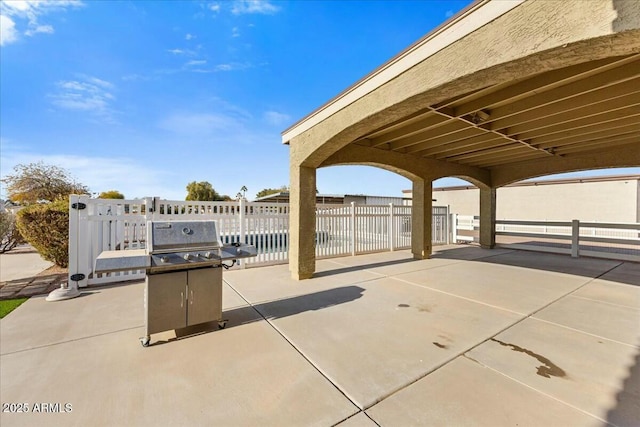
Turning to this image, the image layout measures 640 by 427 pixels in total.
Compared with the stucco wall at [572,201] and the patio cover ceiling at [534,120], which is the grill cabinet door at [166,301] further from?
the stucco wall at [572,201]

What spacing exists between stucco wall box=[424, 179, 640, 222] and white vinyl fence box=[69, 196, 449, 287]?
476 inches

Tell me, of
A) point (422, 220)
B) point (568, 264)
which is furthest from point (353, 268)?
point (568, 264)

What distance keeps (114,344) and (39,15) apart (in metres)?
7.07

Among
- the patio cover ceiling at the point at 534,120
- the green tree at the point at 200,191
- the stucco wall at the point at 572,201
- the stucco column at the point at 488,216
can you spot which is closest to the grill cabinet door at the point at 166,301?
the patio cover ceiling at the point at 534,120

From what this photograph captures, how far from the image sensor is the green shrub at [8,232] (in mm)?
7656

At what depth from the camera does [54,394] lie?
208 cm

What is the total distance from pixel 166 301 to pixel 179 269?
38 centimetres

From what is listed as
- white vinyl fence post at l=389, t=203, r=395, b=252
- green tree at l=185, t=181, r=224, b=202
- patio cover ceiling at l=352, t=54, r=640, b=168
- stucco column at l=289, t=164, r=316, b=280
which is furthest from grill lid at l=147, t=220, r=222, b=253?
green tree at l=185, t=181, r=224, b=202

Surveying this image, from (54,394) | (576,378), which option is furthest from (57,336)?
(576,378)

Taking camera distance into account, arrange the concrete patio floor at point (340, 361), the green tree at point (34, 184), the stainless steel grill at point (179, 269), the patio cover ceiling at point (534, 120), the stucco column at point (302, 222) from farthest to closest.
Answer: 1. the green tree at point (34, 184)
2. the stucco column at point (302, 222)
3. the patio cover ceiling at point (534, 120)
4. the stainless steel grill at point (179, 269)
5. the concrete patio floor at point (340, 361)

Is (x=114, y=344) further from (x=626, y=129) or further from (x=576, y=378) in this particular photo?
(x=626, y=129)

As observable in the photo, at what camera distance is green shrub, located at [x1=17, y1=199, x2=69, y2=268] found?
19.4 ft

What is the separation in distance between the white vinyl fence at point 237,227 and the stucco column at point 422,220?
1371 mm

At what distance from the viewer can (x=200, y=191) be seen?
39969 mm
